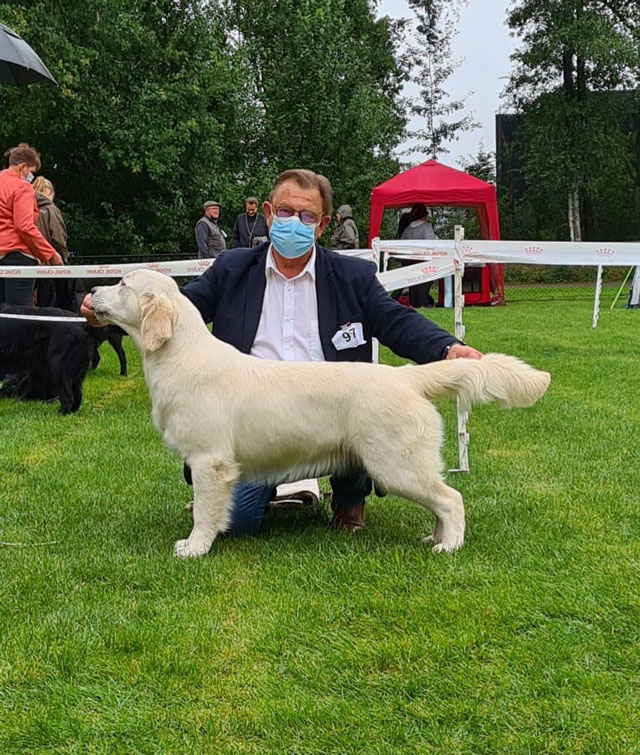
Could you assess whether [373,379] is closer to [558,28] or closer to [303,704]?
[303,704]

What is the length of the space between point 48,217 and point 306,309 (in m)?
Answer: 5.85

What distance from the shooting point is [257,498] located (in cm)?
376

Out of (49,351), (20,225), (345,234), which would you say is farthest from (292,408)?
(345,234)

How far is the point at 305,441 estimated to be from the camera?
333cm

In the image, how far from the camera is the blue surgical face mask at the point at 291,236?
360cm

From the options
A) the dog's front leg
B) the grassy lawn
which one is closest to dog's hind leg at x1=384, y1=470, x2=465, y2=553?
the grassy lawn

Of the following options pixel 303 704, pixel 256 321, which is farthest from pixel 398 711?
pixel 256 321

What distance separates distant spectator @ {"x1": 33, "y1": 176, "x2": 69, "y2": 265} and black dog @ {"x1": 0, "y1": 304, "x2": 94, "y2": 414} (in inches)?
74.9

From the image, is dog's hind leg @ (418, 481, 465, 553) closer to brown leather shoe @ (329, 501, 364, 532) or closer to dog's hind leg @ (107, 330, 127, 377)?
brown leather shoe @ (329, 501, 364, 532)

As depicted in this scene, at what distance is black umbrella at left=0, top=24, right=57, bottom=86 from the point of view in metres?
5.50

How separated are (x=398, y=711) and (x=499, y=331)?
10454mm

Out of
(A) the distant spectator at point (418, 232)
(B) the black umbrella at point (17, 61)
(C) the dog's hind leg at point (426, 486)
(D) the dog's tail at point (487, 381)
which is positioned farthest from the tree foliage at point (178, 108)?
(C) the dog's hind leg at point (426, 486)

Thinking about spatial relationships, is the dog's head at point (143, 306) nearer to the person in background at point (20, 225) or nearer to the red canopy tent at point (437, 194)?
the person in background at point (20, 225)

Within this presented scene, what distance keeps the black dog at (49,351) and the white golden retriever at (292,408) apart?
3.68 meters
